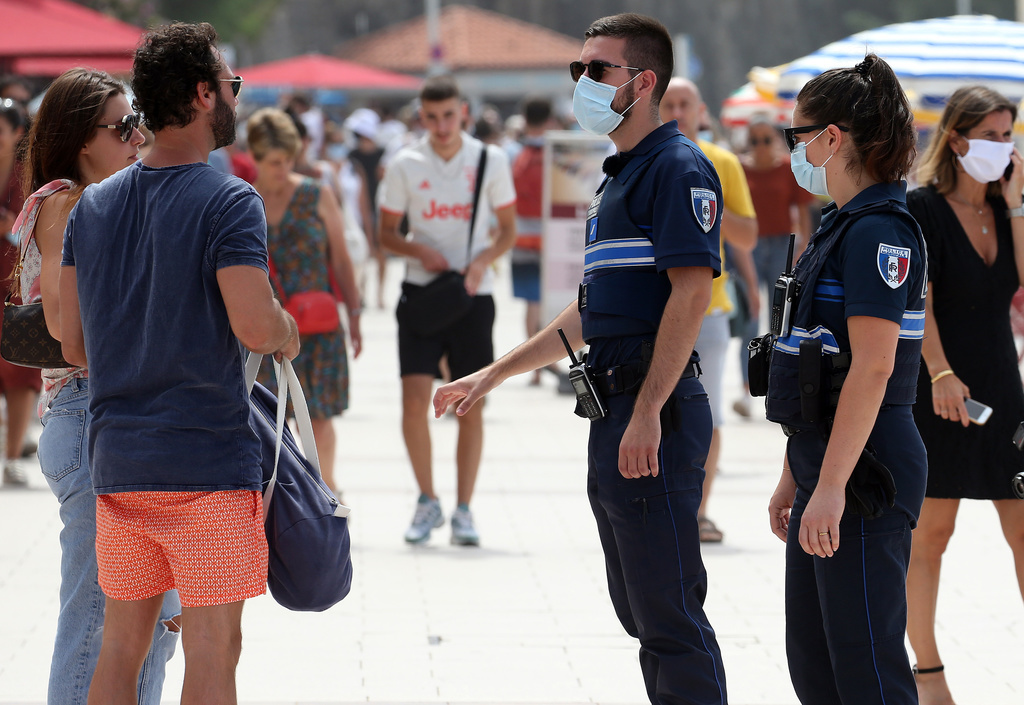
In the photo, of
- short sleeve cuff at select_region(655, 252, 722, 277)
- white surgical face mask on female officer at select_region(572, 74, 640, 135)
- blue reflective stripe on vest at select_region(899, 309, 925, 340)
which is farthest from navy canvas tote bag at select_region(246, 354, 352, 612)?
blue reflective stripe on vest at select_region(899, 309, 925, 340)

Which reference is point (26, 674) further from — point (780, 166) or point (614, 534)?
point (780, 166)

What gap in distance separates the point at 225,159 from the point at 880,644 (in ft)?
24.3

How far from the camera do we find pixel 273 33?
182 ft

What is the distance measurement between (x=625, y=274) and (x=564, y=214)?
7.13m

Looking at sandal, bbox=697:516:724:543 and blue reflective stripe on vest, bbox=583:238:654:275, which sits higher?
blue reflective stripe on vest, bbox=583:238:654:275

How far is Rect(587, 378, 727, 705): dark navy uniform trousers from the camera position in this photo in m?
3.04

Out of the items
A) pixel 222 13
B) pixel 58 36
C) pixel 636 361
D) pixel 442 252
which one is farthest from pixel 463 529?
pixel 222 13

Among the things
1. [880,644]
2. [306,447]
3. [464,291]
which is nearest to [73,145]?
[306,447]

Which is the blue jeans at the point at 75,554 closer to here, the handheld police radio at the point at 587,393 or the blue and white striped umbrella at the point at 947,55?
the handheld police radio at the point at 587,393

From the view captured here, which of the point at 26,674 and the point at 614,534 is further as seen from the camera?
the point at 26,674

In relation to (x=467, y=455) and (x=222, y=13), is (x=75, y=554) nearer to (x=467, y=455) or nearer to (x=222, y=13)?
(x=467, y=455)

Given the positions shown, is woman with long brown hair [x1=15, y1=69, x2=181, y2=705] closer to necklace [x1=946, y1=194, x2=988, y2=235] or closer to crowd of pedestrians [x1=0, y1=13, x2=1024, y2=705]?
crowd of pedestrians [x1=0, y1=13, x2=1024, y2=705]

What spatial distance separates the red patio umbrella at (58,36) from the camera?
34.7 feet

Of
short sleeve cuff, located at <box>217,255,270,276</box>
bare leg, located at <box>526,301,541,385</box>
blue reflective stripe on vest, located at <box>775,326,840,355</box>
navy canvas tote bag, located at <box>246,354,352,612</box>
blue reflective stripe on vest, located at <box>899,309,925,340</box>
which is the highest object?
short sleeve cuff, located at <box>217,255,270,276</box>
